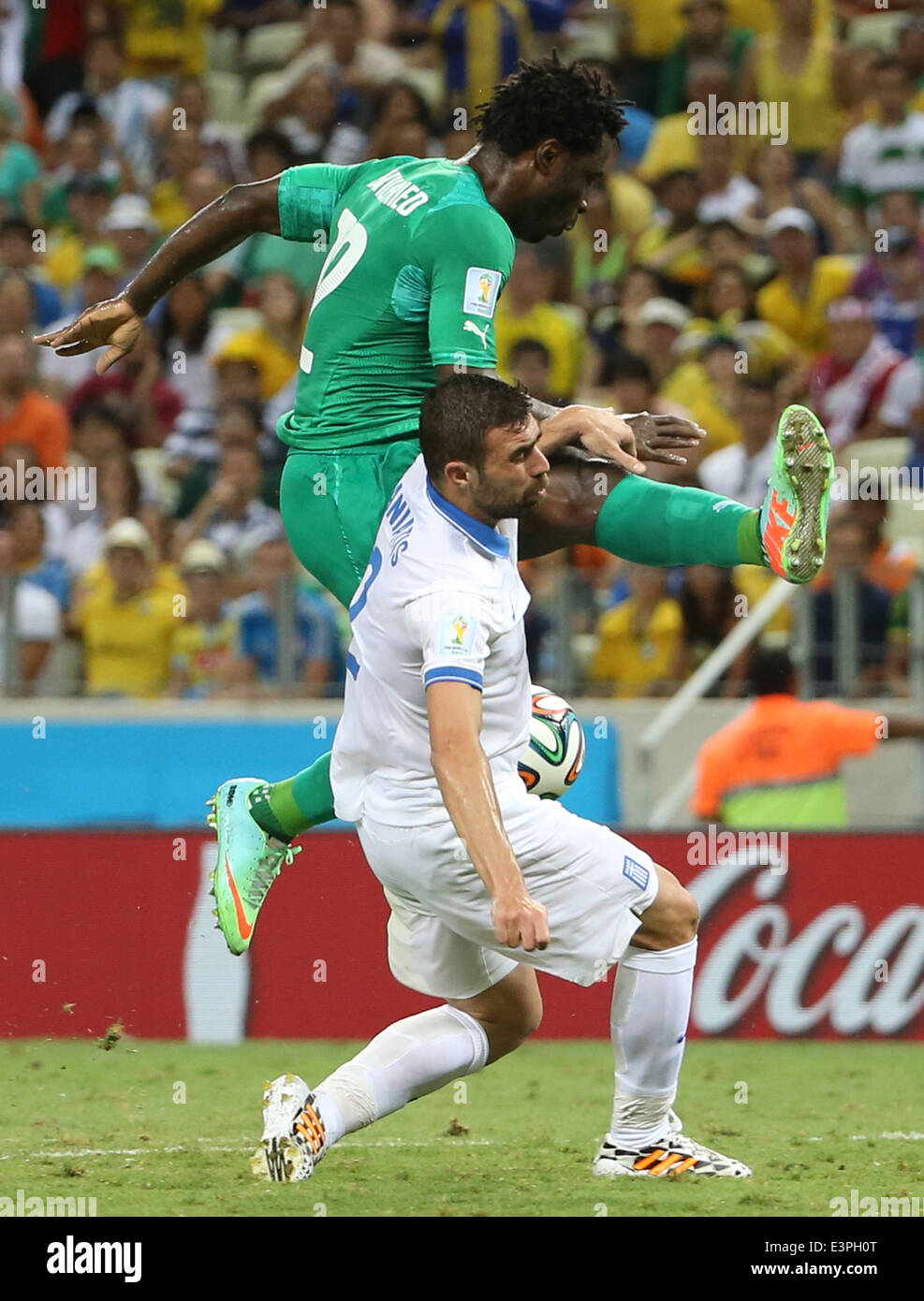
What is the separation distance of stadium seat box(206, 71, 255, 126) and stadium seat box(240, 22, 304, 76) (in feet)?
0.52

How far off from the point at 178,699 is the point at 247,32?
6.92 meters

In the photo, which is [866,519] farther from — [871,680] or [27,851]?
[27,851]

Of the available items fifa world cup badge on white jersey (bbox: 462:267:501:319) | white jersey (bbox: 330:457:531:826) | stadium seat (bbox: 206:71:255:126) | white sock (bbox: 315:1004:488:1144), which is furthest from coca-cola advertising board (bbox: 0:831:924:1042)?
stadium seat (bbox: 206:71:255:126)

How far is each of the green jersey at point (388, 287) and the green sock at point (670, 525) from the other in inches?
22.1

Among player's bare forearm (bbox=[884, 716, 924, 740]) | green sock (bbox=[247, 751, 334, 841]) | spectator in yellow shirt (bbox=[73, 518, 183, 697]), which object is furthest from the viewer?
spectator in yellow shirt (bbox=[73, 518, 183, 697])

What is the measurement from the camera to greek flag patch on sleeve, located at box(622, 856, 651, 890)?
5.57 m

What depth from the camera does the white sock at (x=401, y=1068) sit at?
5.75 metres

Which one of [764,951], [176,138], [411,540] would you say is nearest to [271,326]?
[176,138]

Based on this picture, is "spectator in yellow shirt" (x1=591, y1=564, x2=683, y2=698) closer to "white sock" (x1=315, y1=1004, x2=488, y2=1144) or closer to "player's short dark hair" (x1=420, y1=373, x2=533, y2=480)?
"white sock" (x1=315, y1=1004, x2=488, y2=1144)

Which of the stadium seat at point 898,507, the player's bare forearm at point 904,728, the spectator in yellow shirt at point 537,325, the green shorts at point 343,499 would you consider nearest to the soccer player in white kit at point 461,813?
the green shorts at point 343,499

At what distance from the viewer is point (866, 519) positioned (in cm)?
1067

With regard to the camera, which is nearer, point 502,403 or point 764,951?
point 502,403

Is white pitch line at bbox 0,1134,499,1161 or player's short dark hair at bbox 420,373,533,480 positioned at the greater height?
player's short dark hair at bbox 420,373,533,480

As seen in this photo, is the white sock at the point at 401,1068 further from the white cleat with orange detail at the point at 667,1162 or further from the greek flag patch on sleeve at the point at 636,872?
the greek flag patch on sleeve at the point at 636,872
